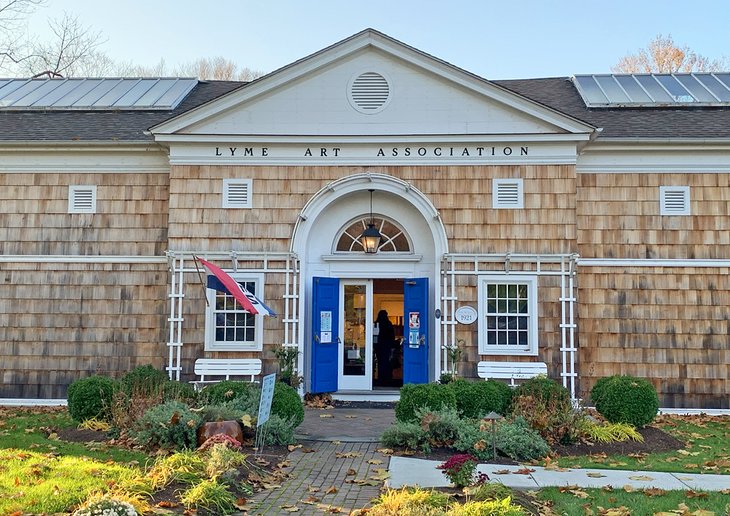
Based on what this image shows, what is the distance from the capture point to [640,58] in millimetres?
32562

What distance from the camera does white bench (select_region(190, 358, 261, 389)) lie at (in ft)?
42.9

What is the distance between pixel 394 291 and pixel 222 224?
467 cm

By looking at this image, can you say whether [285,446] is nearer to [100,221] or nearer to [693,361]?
[100,221]

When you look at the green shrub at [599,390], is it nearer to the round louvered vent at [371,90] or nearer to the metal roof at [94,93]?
the round louvered vent at [371,90]

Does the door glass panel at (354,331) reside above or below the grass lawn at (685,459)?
above

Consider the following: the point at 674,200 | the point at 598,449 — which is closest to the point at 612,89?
the point at 674,200

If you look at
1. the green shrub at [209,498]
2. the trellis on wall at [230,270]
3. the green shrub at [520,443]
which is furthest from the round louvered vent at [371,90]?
the green shrub at [209,498]

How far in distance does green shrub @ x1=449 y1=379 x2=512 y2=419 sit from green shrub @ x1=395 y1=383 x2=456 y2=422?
0.25 metres

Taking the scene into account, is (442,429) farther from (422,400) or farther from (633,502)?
(633,502)

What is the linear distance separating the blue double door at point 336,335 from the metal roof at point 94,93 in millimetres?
6622

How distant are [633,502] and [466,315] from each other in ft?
22.3

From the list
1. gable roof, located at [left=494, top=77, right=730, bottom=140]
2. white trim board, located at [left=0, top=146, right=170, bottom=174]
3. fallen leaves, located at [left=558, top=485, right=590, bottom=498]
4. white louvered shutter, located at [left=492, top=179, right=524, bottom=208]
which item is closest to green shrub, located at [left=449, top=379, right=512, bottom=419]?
fallen leaves, located at [left=558, top=485, right=590, bottom=498]

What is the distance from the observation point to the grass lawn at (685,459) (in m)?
8.18

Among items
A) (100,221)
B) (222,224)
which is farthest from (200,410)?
(100,221)
